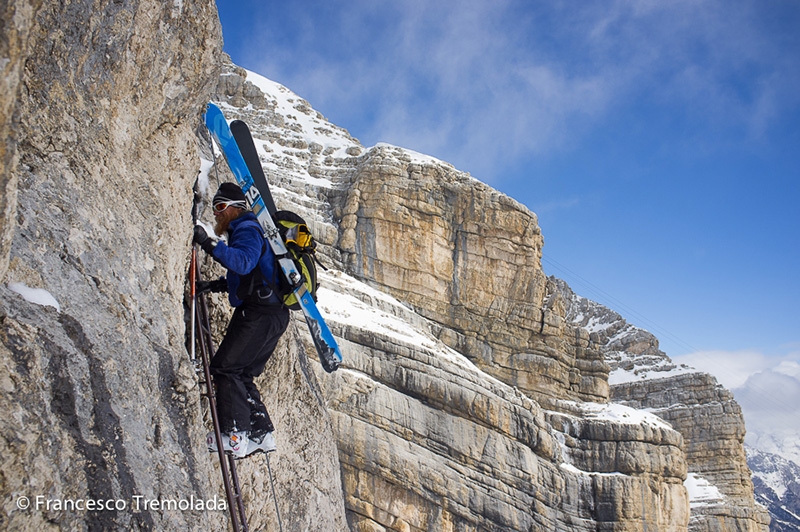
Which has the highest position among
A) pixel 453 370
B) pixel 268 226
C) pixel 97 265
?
pixel 453 370

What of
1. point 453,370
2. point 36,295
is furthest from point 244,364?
point 453,370

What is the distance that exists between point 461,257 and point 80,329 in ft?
147

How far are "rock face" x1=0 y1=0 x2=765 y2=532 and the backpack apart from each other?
83cm

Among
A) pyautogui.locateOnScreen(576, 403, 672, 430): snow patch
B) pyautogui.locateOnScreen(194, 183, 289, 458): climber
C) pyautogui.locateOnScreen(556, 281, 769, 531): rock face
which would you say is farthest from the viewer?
pyautogui.locateOnScreen(556, 281, 769, 531): rock face

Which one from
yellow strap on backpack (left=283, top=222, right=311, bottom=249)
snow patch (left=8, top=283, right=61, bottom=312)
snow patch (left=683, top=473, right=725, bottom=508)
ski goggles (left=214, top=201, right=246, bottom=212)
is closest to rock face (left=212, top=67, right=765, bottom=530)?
snow patch (left=683, top=473, right=725, bottom=508)

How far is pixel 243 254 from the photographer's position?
4.35m

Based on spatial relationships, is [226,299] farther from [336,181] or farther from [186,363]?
[336,181]

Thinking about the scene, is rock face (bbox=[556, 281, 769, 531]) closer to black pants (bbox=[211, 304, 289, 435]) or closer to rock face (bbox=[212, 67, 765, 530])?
rock face (bbox=[212, 67, 765, 530])

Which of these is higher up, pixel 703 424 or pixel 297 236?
pixel 703 424

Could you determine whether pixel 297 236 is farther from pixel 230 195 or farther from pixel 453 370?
pixel 453 370

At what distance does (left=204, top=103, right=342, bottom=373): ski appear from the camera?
4767 millimetres

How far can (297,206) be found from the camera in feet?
146

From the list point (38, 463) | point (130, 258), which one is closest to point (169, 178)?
point (130, 258)

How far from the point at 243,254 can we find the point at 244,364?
93 centimetres
